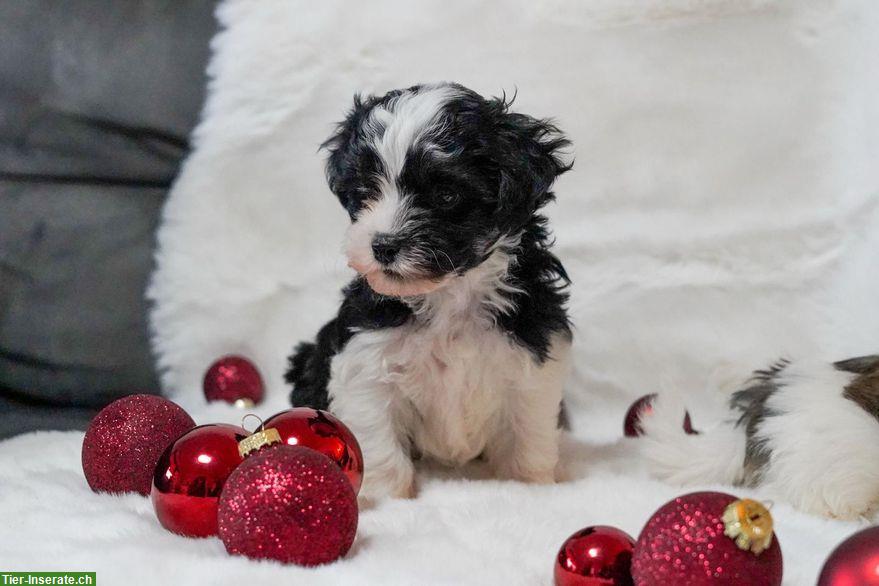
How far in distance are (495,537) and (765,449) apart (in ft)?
2.73

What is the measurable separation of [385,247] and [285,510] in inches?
26.4

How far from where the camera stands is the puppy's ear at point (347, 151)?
2.47m

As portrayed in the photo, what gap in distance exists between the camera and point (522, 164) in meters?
2.40

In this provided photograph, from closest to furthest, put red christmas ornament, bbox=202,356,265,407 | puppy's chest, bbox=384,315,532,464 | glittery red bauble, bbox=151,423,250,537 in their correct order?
glittery red bauble, bbox=151,423,250,537 → puppy's chest, bbox=384,315,532,464 → red christmas ornament, bbox=202,356,265,407

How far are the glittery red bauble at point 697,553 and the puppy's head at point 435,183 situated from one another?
0.86 meters

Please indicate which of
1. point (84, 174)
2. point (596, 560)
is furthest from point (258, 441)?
point (84, 174)

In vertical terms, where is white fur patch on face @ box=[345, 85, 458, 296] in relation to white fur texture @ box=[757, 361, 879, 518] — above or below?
above

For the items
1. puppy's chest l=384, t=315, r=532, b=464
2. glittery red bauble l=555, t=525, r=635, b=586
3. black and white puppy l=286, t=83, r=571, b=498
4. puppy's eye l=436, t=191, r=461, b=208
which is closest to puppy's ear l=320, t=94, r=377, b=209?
black and white puppy l=286, t=83, r=571, b=498

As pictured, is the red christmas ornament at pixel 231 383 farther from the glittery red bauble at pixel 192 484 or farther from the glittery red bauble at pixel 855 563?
the glittery red bauble at pixel 855 563

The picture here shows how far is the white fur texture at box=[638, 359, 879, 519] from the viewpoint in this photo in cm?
247

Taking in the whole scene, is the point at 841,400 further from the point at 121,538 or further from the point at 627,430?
the point at 121,538

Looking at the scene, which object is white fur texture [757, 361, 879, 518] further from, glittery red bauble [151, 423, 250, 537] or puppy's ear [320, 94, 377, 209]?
glittery red bauble [151, 423, 250, 537]

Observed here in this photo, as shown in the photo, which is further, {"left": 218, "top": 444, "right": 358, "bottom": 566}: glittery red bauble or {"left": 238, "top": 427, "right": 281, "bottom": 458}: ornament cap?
{"left": 238, "top": 427, "right": 281, "bottom": 458}: ornament cap

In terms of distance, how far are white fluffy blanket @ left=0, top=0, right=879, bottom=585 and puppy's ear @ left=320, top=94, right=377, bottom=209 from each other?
86 centimetres
